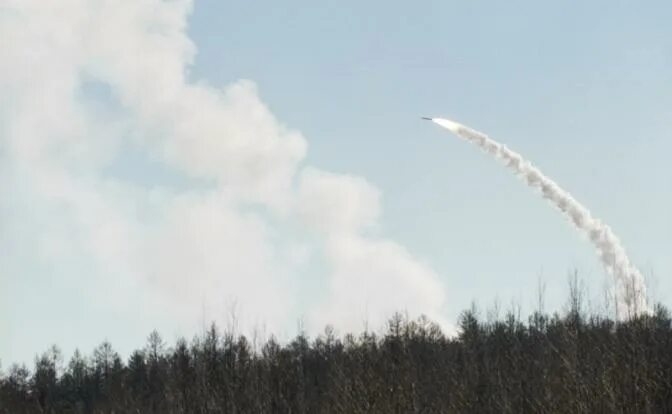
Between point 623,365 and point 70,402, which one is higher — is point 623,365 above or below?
below

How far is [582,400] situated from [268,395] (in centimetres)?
1791

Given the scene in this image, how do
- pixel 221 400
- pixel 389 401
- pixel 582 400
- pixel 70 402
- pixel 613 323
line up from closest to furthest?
pixel 582 400
pixel 389 401
pixel 613 323
pixel 221 400
pixel 70 402

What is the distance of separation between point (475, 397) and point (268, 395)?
408 inches

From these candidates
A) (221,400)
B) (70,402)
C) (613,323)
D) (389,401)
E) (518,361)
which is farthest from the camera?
(70,402)

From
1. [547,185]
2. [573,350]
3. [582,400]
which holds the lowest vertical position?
[582,400]

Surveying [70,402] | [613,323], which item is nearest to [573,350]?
[613,323]

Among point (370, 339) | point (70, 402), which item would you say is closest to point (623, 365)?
point (370, 339)

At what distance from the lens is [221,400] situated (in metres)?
39.2

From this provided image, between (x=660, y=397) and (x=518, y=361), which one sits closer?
(x=660, y=397)

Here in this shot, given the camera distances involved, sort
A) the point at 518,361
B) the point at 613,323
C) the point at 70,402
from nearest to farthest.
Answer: the point at 613,323 → the point at 518,361 → the point at 70,402

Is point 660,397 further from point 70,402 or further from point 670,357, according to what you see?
point 70,402

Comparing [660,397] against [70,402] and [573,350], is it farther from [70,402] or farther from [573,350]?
[70,402]

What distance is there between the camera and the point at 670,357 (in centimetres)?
2598

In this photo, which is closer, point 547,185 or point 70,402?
point 547,185
